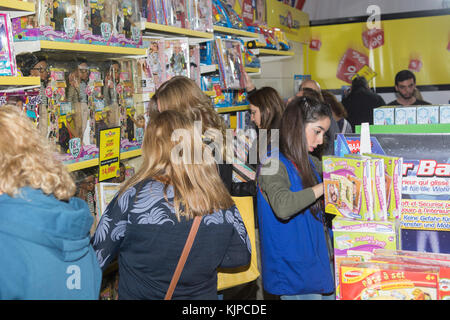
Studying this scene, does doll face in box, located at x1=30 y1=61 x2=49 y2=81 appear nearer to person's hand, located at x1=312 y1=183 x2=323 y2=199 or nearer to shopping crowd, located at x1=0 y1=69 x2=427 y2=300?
shopping crowd, located at x1=0 y1=69 x2=427 y2=300

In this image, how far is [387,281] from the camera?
1436mm

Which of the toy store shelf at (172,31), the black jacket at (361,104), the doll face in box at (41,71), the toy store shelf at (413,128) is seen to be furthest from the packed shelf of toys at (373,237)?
the black jacket at (361,104)

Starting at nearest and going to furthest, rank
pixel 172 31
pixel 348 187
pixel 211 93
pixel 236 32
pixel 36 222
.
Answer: pixel 36 222 → pixel 348 187 → pixel 172 31 → pixel 211 93 → pixel 236 32

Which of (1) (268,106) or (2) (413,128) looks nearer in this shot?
(2) (413,128)

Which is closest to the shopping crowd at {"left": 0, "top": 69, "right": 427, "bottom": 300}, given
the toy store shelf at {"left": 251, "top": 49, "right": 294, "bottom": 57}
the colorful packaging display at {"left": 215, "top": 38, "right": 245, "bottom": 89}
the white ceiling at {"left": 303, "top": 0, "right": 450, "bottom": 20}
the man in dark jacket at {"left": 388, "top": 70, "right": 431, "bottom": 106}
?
the colorful packaging display at {"left": 215, "top": 38, "right": 245, "bottom": 89}

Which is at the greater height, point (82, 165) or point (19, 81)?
point (19, 81)

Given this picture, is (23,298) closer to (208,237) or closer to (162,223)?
(162,223)

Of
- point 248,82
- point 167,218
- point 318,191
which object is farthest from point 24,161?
point 248,82

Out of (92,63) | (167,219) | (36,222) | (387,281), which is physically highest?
(92,63)

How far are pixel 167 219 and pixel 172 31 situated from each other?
1.67m

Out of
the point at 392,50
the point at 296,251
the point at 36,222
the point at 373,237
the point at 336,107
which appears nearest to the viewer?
the point at 36,222

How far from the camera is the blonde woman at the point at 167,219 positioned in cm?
170

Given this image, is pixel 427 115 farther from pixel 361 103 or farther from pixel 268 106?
pixel 361 103

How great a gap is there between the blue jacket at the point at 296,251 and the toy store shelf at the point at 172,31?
105 centimetres
